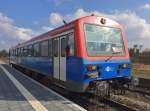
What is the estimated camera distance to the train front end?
383 inches

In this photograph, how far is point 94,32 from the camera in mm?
10422

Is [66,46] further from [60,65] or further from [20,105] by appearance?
[20,105]

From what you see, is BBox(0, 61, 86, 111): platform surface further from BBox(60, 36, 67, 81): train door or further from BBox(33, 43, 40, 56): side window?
BBox(33, 43, 40, 56): side window

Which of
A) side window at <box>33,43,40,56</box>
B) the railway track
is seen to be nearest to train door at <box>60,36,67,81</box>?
the railway track

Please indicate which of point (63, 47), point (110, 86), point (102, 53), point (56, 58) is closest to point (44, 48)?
point (56, 58)

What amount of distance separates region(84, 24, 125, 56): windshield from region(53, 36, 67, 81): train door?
1.19m

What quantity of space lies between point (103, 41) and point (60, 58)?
6.58ft

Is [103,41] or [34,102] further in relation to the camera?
[103,41]

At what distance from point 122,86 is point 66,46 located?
104 inches

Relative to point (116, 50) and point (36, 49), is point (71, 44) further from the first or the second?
point (36, 49)

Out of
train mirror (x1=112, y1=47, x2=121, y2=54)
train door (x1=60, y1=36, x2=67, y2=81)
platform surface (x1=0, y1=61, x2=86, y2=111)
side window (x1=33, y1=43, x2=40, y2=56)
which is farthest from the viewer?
side window (x1=33, y1=43, x2=40, y2=56)

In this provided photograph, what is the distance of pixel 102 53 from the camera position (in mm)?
10320

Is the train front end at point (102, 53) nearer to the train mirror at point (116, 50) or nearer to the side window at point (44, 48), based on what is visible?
the train mirror at point (116, 50)

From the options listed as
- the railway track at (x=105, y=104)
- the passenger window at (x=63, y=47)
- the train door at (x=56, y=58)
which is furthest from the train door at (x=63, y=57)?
the railway track at (x=105, y=104)
